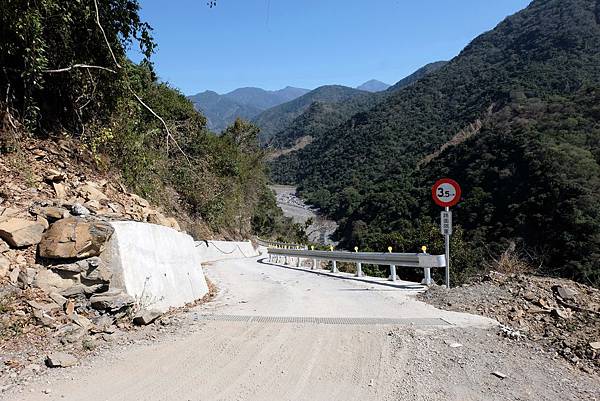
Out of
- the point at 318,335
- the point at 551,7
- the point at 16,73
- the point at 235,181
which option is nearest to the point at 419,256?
the point at 318,335

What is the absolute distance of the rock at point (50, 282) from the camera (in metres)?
5.39

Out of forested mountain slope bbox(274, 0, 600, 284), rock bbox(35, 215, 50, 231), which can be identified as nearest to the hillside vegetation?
rock bbox(35, 215, 50, 231)

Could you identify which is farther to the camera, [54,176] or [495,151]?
[495,151]

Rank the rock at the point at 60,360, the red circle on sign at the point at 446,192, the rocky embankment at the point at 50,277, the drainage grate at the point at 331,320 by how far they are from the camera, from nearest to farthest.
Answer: the rock at the point at 60,360, the rocky embankment at the point at 50,277, the drainage grate at the point at 331,320, the red circle on sign at the point at 446,192

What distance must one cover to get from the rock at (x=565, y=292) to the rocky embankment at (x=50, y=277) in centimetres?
651

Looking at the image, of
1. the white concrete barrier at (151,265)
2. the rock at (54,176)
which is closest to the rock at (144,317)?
the white concrete barrier at (151,265)

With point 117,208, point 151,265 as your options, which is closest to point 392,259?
point 151,265

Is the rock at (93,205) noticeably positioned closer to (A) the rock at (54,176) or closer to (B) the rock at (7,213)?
(A) the rock at (54,176)

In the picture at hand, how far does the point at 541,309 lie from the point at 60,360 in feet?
21.8

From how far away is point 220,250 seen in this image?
1013 inches

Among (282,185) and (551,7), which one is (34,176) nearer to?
(282,185)

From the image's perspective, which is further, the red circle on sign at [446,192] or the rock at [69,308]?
the red circle on sign at [446,192]

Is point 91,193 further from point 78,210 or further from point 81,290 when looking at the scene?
point 81,290

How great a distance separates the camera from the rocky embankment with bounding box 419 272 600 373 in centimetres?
504
